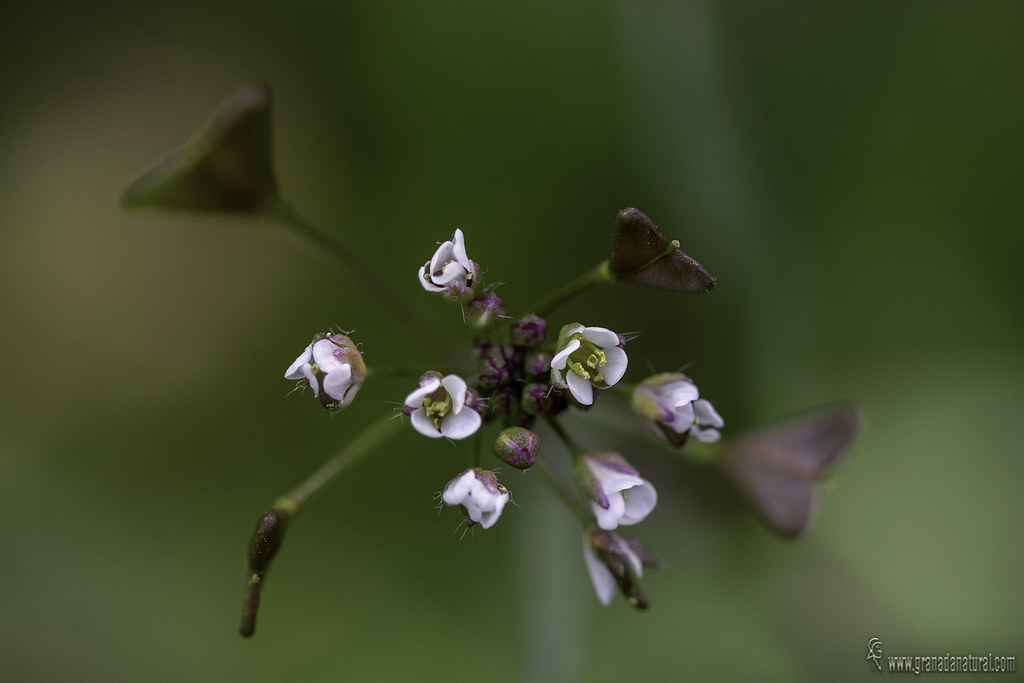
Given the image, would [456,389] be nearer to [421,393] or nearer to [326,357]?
[421,393]

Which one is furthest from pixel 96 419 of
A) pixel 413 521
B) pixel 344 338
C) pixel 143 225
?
pixel 344 338

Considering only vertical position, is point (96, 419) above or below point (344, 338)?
below

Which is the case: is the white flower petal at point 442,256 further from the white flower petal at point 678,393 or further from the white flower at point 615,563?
the white flower at point 615,563

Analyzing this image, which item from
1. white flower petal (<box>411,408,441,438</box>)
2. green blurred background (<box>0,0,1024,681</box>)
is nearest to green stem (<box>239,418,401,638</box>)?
white flower petal (<box>411,408,441,438</box>)

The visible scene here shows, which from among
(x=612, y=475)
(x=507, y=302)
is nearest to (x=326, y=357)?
(x=612, y=475)

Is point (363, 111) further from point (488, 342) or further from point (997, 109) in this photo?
point (997, 109)

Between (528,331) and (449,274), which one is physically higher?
(449,274)

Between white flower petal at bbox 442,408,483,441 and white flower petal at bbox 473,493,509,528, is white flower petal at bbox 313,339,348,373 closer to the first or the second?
white flower petal at bbox 442,408,483,441

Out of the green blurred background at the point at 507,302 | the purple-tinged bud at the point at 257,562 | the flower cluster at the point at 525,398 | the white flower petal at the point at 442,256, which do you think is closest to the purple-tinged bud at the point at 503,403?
the flower cluster at the point at 525,398
